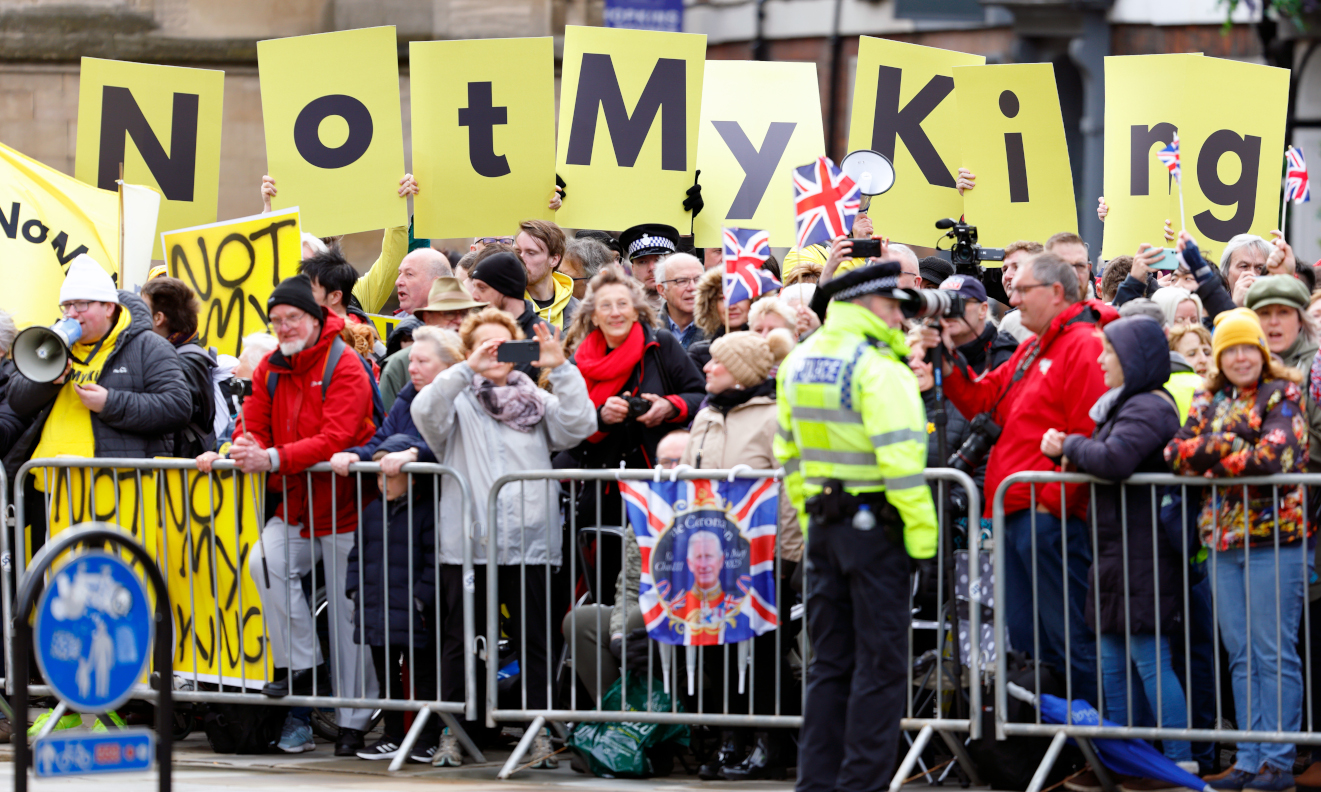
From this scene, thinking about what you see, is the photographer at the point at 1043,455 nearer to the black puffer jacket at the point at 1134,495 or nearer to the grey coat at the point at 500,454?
the black puffer jacket at the point at 1134,495

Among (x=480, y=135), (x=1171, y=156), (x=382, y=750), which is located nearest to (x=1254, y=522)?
(x=1171, y=156)

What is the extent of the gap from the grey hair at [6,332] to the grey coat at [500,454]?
2.63 metres

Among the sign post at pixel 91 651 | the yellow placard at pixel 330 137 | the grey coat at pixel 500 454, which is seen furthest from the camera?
the yellow placard at pixel 330 137

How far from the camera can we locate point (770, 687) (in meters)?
6.93

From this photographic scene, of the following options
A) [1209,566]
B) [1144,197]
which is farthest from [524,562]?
[1144,197]

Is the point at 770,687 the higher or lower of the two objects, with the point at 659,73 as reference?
lower

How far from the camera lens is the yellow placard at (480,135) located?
988cm

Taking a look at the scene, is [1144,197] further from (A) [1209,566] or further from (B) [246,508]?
(B) [246,508]

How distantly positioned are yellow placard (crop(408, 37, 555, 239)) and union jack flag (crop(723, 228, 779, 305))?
2167 millimetres

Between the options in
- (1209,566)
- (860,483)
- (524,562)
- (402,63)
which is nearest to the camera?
(860,483)

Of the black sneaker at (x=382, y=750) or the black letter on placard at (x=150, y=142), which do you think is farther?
the black letter on placard at (x=150, y=142)

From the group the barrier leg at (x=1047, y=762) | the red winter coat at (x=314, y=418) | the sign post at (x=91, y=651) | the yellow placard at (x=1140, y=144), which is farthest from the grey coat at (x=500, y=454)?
the yellow placard at (x=1140, y=144)

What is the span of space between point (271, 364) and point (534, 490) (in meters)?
1.35

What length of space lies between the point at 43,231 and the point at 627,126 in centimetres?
327
